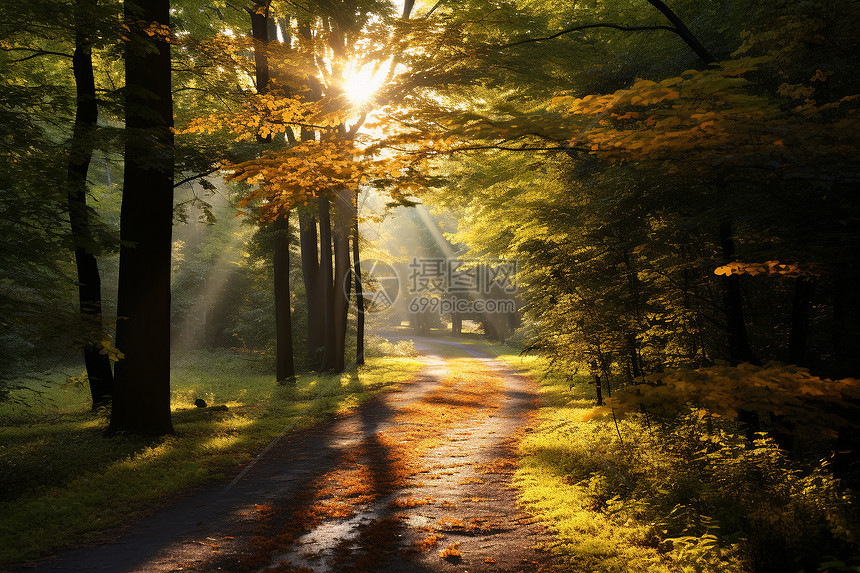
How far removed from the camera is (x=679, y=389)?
4.25 meters

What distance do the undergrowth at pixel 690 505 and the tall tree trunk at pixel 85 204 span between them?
752 centimetres

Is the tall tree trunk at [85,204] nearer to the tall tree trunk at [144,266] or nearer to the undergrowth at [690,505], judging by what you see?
the tall tree trunk at [144,266]

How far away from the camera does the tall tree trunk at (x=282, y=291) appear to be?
18219mm

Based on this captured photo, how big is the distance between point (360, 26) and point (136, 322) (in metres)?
9.32

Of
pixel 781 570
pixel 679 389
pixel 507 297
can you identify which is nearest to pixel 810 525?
pixel 781 570

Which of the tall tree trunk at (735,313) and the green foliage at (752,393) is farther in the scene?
the tall tree trunk at (735,313)

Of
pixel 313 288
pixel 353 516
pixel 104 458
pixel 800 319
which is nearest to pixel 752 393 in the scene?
pixel 800 319

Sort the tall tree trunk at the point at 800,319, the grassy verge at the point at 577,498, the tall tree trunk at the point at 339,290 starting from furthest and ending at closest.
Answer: the tall tree trunk at the point at 339,290, the tall tree trunk at the point at 800,319, the grassy verge at the point at 577,498

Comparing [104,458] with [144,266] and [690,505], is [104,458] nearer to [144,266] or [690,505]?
[144,266]

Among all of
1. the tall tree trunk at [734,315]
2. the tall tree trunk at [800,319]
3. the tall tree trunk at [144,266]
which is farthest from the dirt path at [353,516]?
the tall tree trunk at [800,319]

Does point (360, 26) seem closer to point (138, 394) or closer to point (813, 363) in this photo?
point (138, 394)

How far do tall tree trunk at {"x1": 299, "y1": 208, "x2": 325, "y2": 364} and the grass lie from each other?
768 cm

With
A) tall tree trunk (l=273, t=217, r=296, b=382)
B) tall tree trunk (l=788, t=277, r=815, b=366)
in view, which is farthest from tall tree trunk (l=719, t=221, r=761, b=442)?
tall tree trunk (l=273, t=217, r=296, b=382)

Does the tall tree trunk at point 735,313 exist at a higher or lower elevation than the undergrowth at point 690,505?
higher
